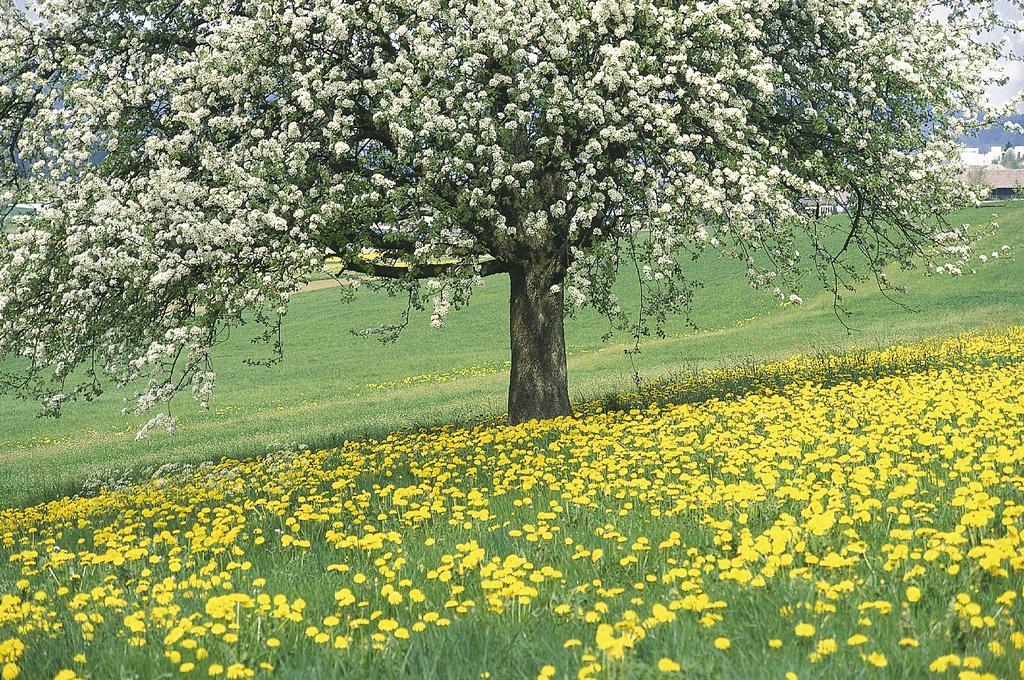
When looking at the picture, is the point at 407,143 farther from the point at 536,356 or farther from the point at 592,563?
the point at 592,563

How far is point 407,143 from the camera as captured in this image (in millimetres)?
12055

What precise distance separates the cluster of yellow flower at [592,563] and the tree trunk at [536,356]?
10.3ft

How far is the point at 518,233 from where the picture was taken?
46.3ft

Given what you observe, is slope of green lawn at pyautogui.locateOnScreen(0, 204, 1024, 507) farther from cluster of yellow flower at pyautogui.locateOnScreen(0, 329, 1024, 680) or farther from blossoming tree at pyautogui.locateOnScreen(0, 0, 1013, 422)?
cluster of yellow flower at pyautogui.locateOnScreen(0, 329, 1024, 680)

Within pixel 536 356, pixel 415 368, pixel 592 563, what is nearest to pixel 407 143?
pixel 536 356

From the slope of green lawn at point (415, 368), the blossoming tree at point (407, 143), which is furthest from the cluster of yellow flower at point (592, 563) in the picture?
the slope of green lawn at point (415, 368)

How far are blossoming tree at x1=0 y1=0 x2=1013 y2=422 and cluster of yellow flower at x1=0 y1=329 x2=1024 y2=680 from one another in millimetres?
2708

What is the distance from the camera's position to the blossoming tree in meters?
12.0

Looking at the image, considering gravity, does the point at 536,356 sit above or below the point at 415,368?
above

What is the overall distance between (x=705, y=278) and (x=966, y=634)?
186 ft

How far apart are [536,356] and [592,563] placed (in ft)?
28.7

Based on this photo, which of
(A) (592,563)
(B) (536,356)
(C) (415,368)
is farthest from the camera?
(C) (415,368)

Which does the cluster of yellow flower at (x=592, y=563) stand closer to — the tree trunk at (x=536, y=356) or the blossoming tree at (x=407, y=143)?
the blossoming tree at (x=407, y=143)

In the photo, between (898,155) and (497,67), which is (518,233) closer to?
(497,67)
